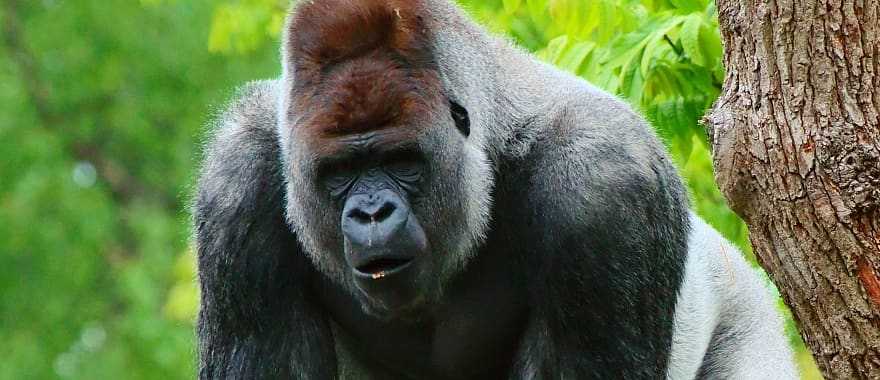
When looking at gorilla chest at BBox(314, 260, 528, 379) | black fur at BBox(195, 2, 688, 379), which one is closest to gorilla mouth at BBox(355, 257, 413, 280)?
black fur at BBox(195, 2, 688, 379)

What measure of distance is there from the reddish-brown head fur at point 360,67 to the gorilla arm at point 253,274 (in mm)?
436

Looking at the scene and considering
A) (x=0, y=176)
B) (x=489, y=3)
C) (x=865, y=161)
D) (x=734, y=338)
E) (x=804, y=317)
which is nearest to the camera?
(x=865, y=161)

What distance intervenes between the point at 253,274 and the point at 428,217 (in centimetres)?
66

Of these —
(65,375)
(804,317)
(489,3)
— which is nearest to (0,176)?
(65,375)

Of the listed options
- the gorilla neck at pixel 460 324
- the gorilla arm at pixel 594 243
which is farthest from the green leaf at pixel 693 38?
the gorilla neck at pixel 460 324

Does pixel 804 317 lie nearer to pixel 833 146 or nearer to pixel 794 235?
pixel 794 235

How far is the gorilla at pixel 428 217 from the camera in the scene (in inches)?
147

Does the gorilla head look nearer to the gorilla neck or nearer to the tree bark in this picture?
the gorilla neck

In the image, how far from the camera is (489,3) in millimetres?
6477

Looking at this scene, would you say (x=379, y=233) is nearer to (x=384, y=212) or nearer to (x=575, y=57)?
(x=384, y=212)

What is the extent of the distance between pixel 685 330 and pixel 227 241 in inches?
66.4

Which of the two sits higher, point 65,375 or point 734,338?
point 734,338

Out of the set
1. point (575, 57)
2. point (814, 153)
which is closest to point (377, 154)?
point (814, 153)

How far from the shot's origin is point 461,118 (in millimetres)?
3920
